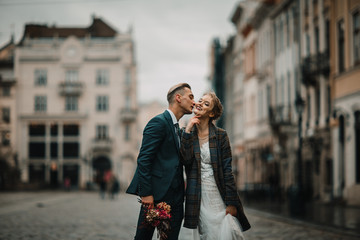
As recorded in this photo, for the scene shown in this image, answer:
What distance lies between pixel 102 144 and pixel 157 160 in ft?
238

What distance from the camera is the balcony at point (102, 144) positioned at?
7806 cm

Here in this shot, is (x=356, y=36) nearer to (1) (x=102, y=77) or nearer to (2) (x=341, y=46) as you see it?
(2) (x=341, y=46)

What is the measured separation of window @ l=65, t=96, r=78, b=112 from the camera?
80.1 meters

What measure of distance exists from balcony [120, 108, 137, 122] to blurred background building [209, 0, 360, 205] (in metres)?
18.0

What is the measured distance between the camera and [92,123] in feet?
261

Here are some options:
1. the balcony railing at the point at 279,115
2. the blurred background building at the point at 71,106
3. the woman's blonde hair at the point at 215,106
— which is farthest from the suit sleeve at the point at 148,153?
the blurred background building at the point at 71,106

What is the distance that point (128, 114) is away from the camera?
78562 millimetres

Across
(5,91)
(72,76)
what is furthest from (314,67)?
(5,91)

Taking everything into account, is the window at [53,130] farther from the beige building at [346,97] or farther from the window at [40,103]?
the beige building at [346,97]

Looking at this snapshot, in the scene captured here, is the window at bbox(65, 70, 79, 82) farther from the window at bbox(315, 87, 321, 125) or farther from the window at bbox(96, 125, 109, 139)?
the window at bbox(315, 87, 321, 125)

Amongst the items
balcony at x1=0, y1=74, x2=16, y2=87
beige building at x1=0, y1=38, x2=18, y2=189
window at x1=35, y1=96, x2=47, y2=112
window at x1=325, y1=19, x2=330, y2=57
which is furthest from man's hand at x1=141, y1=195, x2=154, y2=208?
balcony at x1=0, y1=74, x2=16, y2=87

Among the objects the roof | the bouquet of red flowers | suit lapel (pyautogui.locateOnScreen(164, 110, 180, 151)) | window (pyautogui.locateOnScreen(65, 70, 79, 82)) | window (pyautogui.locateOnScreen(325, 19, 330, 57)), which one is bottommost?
the bouquet of red flowers

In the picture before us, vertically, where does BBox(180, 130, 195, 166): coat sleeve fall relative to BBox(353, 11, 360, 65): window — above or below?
below

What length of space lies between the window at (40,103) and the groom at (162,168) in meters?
75.2
